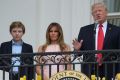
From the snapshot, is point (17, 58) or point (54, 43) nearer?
point (17, 58)

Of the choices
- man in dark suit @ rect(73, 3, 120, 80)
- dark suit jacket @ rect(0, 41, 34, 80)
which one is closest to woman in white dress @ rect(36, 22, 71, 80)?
dark suit jacket @ rect(0, 41, 34, 80)

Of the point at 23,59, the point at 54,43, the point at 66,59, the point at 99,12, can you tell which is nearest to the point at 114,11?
the point at 99,12

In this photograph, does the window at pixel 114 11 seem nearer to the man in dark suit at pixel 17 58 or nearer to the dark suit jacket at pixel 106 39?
the dark suit jacket at pixel 106 39

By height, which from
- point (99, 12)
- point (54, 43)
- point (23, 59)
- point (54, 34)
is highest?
point (99, 12)

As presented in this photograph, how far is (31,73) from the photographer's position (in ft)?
26.6

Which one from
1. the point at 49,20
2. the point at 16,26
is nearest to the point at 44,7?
the point at 49,20

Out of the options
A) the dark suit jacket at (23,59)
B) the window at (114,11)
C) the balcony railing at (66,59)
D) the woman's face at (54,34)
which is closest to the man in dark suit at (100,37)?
the balcony railing at (66,59)

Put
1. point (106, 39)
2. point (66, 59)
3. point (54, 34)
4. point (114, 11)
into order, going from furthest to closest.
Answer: point (114, 11) < point (54, 34) < point (106, 39) < point (66, 59)

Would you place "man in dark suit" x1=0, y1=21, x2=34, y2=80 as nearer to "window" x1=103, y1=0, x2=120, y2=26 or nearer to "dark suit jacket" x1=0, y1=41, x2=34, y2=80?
"dark suit jacket" x1=0, y1=41, x2=34, y2=80

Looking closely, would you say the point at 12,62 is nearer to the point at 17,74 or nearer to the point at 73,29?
the point at 17,74

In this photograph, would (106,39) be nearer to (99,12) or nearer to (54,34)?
(99,12)

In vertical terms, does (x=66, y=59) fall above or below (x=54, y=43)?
below

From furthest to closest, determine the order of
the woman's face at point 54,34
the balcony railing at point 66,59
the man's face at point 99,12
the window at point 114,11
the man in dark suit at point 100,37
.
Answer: the window at point 114,11 < the woman's face at point 54,34 < the man's face at point 99,12 < the man in dark suit at point 100,37 < the balcony railing at point 66,59

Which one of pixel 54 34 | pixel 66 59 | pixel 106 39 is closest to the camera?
pixel 66 59
